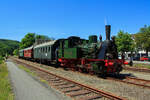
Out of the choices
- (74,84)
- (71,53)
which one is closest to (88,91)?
(74,84)

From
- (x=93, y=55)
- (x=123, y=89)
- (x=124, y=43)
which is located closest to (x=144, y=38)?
(x=124, y=43)

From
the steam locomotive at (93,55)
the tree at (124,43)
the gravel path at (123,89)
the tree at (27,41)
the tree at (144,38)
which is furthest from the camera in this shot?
the tree at (27,41)

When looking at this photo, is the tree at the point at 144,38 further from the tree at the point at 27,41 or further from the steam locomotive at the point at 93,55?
the tree at the point at 27,41

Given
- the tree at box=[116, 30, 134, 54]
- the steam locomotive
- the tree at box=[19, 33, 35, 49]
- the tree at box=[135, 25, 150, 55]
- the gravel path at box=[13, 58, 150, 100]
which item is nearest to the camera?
the gravel path at box=[13, 58, 150, 100]

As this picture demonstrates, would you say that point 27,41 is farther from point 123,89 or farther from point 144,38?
point 123,89

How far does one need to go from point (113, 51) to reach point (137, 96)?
516 cm

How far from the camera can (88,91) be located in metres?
6.94

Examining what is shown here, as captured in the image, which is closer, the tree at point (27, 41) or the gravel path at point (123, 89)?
the gravel path at point (123, 89)

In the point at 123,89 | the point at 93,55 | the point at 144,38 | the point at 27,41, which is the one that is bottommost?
the point at 123,89

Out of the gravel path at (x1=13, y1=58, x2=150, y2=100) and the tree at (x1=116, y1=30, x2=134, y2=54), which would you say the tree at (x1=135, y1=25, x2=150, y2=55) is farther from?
the gravel path at (x1=13, y1=58, x2=150, y2=100)

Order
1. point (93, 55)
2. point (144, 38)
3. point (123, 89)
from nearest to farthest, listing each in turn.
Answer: point (123, 89)
point (93, 55)
point (144, 38)

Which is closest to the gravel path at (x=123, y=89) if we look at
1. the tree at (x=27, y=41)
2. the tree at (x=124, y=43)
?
the tree at (x=124, y=43)

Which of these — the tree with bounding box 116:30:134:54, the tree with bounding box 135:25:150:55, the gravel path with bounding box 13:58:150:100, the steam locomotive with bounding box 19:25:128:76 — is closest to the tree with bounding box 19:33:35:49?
the tree with bounding box 116:30:134:54

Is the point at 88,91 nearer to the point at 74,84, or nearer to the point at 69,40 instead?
the point at 74,84
